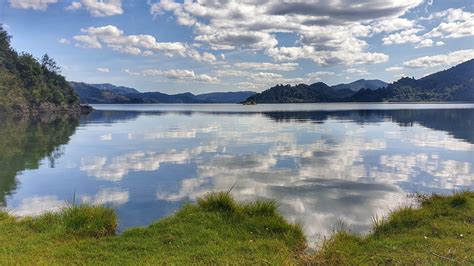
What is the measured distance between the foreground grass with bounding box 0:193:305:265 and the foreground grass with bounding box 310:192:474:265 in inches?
45.3

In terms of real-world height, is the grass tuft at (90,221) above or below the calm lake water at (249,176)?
above

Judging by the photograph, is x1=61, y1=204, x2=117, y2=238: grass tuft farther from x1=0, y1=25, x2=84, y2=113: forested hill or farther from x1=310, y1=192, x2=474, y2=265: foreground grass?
x1=0, y1=25, x2=84, y2=113: forested hill

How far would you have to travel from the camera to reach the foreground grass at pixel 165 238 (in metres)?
8.38

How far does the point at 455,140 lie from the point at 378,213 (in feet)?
84.1

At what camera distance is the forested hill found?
12588 centimetres

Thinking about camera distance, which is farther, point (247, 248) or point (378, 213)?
point (378, 213)

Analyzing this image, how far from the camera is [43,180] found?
19.1m

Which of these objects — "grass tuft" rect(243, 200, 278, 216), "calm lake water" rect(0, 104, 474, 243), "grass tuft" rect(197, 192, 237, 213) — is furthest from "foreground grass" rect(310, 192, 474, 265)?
"grass tuft" rect(197, 192, 237, 213)

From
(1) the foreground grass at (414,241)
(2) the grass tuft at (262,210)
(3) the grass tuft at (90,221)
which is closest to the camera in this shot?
(1) the foreground grass at (414,241)

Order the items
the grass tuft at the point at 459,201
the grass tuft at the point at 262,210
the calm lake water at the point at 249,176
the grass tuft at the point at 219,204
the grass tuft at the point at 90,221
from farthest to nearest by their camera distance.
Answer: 1. the calm lake water at the point at 249,176
2. the grass tuft at the point at 459,201
3. the grass tuft at the point at 219,204
4. the grass tuft at the point at 262,210
5. the grass tuft at the point at 90,221

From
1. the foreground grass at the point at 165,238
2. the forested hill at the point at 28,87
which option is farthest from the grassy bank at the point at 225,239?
the forested hill at the point at 28,87

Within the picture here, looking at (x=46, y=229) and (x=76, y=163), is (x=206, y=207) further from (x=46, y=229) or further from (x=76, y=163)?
(x=76, y=163)

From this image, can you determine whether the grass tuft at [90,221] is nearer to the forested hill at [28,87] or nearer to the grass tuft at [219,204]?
the grass tuft at [219,204]

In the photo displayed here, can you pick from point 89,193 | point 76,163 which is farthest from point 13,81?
point 89,193
